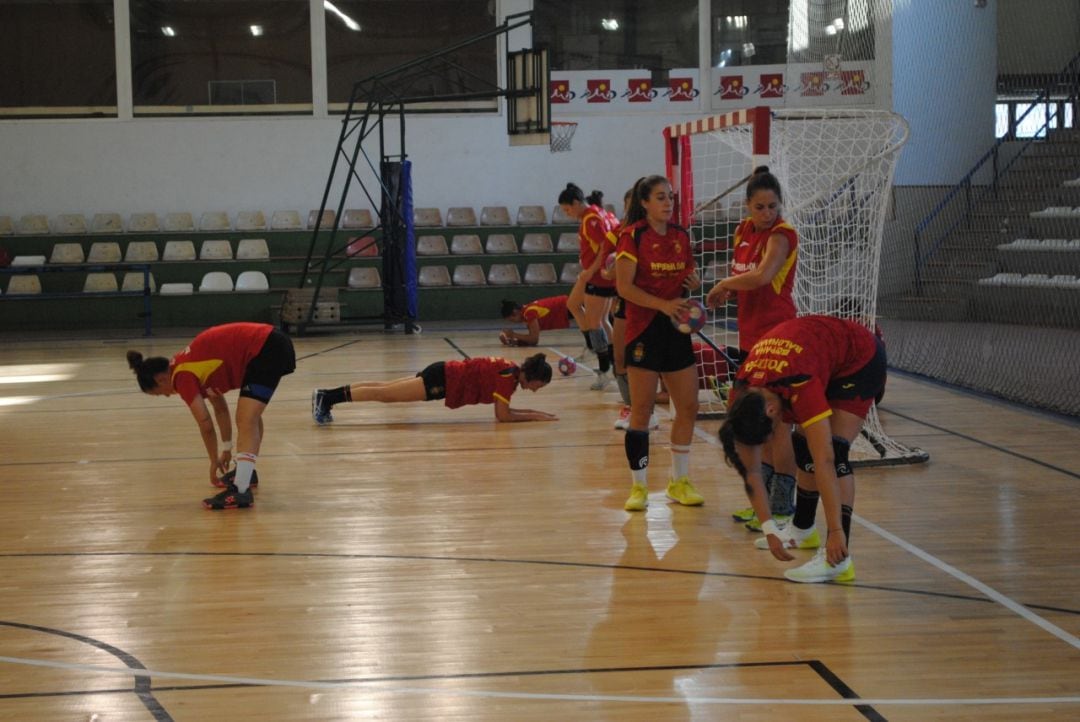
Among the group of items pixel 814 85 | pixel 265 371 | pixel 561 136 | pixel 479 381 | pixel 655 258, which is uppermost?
pixel 814 85

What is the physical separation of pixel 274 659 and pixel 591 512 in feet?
7.53

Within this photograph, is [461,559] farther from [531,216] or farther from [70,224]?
[70,224]

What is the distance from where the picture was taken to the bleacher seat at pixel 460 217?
19.1 meters

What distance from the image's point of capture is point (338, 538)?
5.42 meters

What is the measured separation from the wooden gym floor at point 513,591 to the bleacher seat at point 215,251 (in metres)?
10.4

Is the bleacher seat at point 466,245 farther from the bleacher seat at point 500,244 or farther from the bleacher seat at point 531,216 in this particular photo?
the bleacher seat at point 531,216

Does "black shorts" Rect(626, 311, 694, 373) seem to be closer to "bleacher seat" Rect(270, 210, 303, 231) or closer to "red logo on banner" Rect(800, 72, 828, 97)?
"red logo on banner" Rect(800, 72, 828, 97)

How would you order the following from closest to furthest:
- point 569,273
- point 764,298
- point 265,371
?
point 764,298 → point 265,371 → point 569,273

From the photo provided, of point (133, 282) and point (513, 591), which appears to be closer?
point (513, 591)

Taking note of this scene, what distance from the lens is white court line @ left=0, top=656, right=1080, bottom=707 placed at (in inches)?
132

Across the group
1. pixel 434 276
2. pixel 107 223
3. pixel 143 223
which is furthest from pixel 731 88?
pixel 107 223

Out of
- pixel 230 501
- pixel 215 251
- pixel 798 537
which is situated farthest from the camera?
pixel 215 251

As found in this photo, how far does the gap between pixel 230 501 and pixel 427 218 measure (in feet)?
44.0

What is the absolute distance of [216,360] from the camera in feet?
19.2
